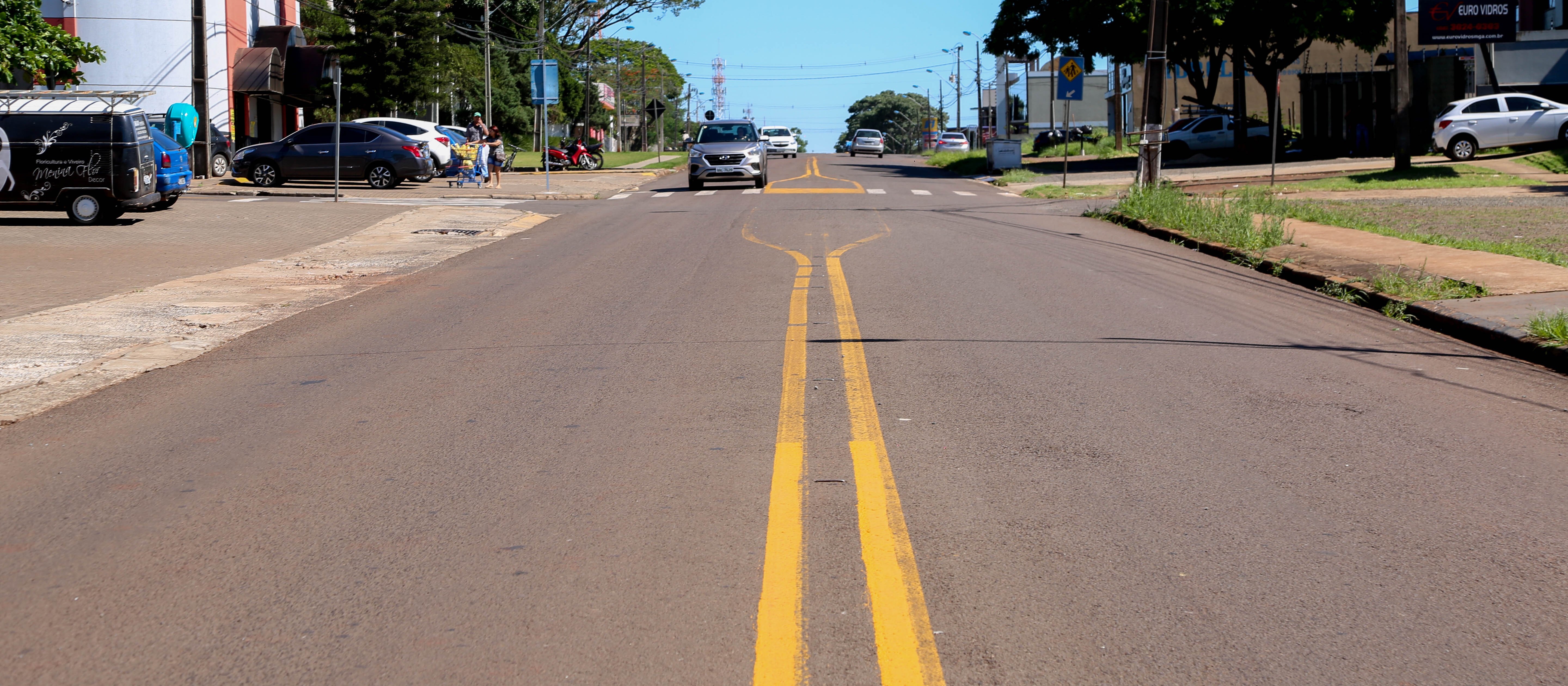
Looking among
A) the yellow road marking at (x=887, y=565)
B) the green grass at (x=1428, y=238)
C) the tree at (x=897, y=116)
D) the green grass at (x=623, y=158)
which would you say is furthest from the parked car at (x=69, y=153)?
the tree at (x=897, y=116)

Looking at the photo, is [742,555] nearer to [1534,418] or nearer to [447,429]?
[447,429]

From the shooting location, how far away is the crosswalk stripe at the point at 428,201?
24.7 m

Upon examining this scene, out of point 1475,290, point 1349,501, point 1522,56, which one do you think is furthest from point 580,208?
point 1522,56

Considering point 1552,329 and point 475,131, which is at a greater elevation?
point 475,131

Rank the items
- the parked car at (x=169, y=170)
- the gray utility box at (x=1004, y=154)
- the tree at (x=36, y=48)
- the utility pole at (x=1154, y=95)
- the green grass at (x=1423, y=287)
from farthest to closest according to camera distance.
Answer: the gray utility box at (x=1004, y=154) < the tree at (x=36, y=48) < the parked car at (x=169, y=170) < the utility pole at (x=1154, y=95) < the green grass at (x=1423, y=287)

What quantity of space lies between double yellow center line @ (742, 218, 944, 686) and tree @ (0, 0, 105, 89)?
65.0ft

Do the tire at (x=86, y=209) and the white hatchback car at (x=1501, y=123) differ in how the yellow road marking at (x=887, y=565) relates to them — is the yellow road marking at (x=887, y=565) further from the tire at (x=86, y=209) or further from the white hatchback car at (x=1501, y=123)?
the white hatchback car at (x=1501, y=123)

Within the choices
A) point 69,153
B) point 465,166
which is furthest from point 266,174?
point 69,153

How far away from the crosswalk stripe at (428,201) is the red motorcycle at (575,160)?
1444 cm

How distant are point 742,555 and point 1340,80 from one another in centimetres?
3857

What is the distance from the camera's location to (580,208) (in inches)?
947

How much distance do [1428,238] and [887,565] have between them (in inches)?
493

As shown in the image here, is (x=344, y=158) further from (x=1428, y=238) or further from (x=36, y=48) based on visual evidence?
(x=1428, y=238)

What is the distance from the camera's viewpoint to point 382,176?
29469mm
